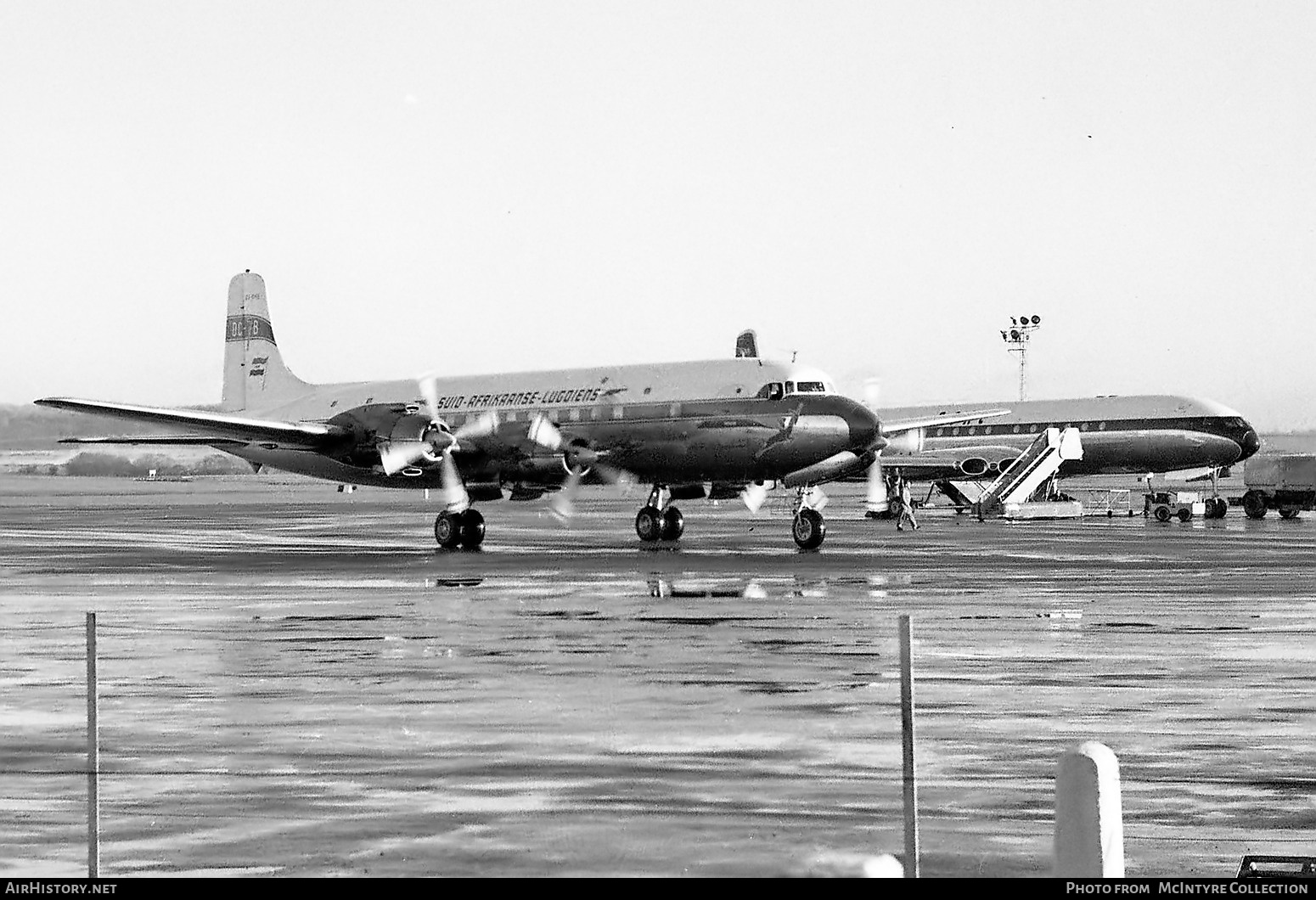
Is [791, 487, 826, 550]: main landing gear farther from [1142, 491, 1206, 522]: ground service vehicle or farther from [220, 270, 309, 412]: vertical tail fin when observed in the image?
[1142, 491, 1206, 522]: ground service vehicle

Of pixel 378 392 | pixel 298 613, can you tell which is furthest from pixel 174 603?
pixel 378 392

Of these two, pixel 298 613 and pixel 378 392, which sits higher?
pixel 378 392

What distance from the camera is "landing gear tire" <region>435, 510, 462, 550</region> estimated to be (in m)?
38.4

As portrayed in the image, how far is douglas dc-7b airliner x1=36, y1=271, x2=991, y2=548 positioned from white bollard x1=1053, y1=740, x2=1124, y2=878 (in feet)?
101

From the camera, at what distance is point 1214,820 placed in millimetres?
8961

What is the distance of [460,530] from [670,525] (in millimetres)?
5196

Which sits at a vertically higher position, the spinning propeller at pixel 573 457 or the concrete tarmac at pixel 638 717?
the spinning propeller at pixel 573 457

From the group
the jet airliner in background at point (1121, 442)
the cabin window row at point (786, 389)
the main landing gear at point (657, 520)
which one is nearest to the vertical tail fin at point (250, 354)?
the main landing gear at point (657, 520)

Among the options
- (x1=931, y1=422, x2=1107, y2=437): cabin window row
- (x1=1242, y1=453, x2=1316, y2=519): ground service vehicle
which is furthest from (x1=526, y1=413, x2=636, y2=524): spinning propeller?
(x1=1242, y1=453, x2=1316, y2=519): ground service vehicle

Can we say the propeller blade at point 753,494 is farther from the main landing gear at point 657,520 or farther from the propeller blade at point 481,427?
the propeller blade at point 481,427

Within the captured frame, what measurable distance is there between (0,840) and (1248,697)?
963 centimetres

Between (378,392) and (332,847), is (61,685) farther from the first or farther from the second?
(378,392)

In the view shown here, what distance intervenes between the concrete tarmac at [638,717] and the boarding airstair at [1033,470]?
30399mm

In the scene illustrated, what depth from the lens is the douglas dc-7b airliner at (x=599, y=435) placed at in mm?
36656
